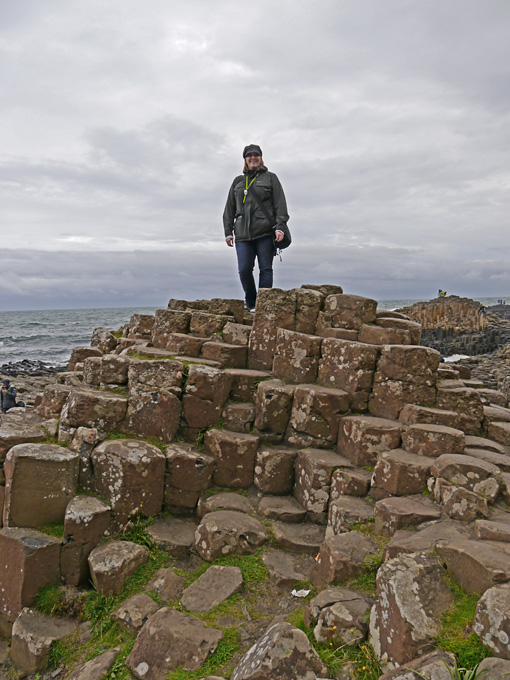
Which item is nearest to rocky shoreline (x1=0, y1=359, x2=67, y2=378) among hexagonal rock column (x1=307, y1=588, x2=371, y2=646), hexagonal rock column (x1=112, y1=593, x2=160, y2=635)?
hexagonal rock column (x1=112, y1=593, x2=160, y2=635)

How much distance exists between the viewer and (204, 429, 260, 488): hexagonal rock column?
7734 mm

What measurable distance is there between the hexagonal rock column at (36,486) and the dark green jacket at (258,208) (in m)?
5.86

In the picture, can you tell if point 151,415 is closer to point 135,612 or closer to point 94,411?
point 94,411

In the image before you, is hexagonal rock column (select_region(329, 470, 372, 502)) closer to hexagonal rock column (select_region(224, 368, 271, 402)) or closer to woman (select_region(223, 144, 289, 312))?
hexagonal rock column (select_region(224, 368, 271, 402))

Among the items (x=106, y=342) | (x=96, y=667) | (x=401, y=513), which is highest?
(x=106, y=342)

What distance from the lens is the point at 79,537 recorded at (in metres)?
6.52

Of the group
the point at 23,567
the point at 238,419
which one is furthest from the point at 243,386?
the point at 23,567

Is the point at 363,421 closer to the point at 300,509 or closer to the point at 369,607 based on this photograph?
the point at 300,509

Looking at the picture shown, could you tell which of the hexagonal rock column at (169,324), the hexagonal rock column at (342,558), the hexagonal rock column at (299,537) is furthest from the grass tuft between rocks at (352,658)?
the hexagonal rock column at (169,324)

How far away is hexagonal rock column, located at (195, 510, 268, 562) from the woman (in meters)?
5.31

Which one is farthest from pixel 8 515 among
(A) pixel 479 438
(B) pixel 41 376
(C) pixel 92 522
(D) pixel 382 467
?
(B) pixel 41 376

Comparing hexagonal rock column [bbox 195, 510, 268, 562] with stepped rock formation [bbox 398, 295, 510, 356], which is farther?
stepped rock formation [bbox 398, 295, 510, 356]

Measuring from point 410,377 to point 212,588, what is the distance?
4.40 metres

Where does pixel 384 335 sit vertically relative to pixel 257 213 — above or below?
below
